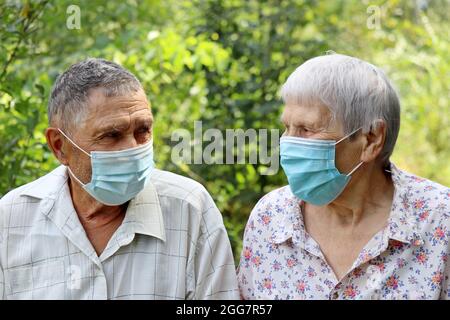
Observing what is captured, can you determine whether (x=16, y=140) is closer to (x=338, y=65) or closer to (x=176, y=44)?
(x=176, y=44)

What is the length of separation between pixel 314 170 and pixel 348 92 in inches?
11.3

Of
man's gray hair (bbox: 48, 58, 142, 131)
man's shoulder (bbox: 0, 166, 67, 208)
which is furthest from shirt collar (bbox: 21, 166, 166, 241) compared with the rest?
man's gray hair (bbox: 48, 58, 142, 131)

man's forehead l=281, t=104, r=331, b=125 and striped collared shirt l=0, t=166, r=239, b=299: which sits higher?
man's forehead l=281, t=104, r=331, b=125

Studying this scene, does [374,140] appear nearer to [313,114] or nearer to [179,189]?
[313,114]

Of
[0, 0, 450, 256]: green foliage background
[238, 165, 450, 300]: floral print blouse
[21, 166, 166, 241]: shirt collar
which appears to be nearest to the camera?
[238, 165, 450, 300]: floral print blouse

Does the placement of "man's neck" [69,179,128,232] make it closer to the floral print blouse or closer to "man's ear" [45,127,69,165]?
"man's ear" [45,127,69,165]

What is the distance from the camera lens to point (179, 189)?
281 centimetres

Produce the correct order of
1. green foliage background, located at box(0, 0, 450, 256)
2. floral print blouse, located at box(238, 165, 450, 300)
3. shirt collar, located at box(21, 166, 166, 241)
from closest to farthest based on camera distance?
floral print blouse, located at box(238, 165, 450, 300), shirt collar, located at box(21, 166, 166, 241), green foliage background, located at box(0, 0, 450, 256)

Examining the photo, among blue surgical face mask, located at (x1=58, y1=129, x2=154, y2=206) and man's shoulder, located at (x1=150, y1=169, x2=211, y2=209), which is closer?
blue surgical face mask, located at (x1=58, y1=129, x2=154, y2=206)

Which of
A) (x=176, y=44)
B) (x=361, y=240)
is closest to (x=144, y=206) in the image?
(x=361, y=240)

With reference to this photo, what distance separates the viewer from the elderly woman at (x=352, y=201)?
2609mm

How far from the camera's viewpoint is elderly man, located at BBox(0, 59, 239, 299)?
8.68 ft

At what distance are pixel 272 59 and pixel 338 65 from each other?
2.33 metres

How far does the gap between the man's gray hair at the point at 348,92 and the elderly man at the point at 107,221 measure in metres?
0.55
